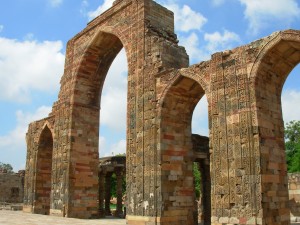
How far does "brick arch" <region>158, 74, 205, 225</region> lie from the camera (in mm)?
9641

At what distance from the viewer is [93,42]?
13.9 meters

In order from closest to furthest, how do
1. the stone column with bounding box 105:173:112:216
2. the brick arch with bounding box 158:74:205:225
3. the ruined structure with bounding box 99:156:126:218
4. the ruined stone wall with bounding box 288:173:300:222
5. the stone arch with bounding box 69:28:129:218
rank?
the brick arch with bounding box 158:74:205:225 < the ruined stone wall with bounding box 288:173:300:222 < the stone arch with bounding box 69:28:129:218 < the ruined structure with bounding box 99:156:126:218 < the stone column with bounding box 105:173:112:216

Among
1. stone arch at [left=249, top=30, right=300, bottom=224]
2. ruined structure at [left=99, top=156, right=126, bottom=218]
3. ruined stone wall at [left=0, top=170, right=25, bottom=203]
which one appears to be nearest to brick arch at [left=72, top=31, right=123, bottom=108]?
ruined structure at [left=99, top=156, right=126, bottom=218]

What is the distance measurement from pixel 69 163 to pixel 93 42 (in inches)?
191

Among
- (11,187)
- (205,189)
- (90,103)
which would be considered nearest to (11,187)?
(11,187)

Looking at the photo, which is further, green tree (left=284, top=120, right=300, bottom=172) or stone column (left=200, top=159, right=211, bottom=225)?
green tree (left=284, top=120, right=300, bottom=172)

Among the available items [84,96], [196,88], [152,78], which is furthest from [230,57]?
[84,96]

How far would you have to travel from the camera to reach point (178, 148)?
1016cm

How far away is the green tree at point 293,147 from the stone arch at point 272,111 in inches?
704

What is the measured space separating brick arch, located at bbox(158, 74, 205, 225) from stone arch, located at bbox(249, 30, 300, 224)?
2270mm

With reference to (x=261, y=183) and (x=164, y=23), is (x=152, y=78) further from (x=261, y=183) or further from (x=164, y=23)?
(x=261, y=183)

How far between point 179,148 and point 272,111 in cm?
301

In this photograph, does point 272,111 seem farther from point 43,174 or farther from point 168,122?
point 43,174

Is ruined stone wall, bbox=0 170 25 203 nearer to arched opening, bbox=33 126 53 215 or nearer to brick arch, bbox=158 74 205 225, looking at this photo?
arched opening, bbox=33 126 53 215
